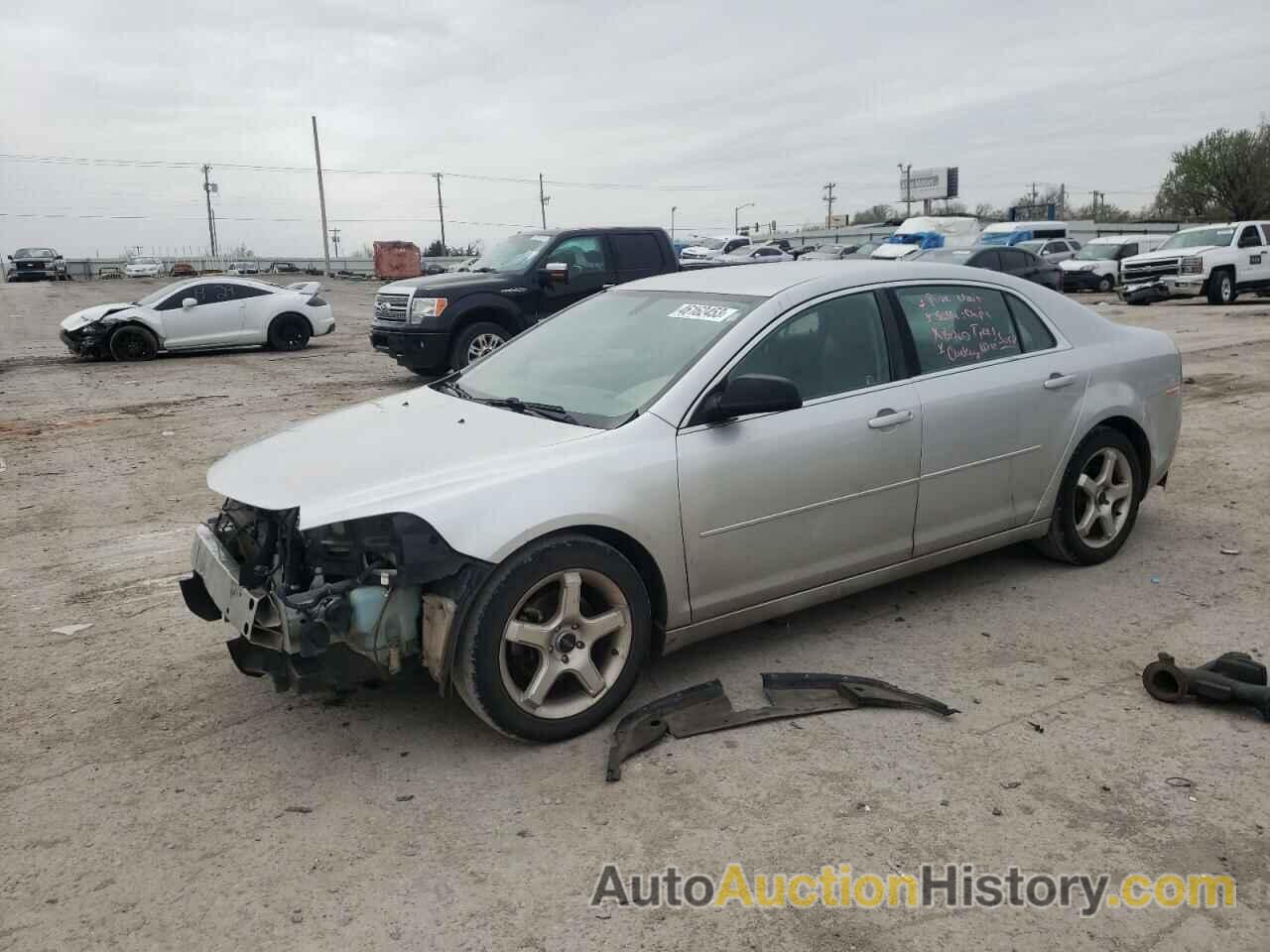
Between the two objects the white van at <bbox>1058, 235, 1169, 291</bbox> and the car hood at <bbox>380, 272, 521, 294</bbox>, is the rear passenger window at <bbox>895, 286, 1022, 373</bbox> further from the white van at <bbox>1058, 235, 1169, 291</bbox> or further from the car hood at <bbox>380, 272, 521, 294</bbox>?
the white van at <bbox>1058, 235, 1169, 291</bbox>

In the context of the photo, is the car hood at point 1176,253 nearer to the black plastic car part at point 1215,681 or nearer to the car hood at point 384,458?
the black plastic car part at point 1215,681

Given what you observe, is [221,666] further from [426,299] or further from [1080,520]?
[426,299]

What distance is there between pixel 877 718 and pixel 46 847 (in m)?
2.74

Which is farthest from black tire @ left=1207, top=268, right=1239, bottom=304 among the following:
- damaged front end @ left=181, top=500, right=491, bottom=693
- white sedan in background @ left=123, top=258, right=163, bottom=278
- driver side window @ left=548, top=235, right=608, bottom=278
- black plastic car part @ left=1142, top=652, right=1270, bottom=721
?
white sedan in background @ left=123, top=258, right=163, bottom=278

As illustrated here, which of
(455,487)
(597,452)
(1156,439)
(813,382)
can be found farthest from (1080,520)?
(455,487)

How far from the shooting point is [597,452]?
3691 mm

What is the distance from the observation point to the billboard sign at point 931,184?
259 feet

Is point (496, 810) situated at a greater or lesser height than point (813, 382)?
lesser

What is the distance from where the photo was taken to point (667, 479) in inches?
148

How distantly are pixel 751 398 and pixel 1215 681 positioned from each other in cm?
199

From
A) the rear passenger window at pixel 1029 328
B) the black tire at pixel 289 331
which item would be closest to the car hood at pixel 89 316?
the black tire at pixel 289 331

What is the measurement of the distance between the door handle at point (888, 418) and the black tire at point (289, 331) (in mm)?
16251

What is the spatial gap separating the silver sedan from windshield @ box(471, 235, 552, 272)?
8.40 m

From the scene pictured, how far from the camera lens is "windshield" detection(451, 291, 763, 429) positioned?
13.5 ft
